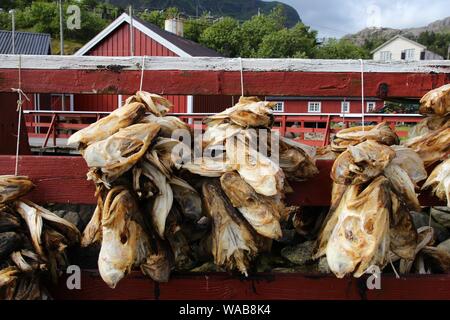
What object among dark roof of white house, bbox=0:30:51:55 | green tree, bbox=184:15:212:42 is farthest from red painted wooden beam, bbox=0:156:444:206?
green tree, bbox=184:15:212:42

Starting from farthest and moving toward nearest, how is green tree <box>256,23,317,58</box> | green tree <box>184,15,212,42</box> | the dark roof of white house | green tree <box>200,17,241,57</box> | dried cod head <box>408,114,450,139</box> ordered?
1. green tree <box>184,15,212,42</box>
2. green tree <box>256,23,317,58</box>
3. green tree <box>200,17,241,57</box>
4. the dark roof of white house
5. dried cod head <box>408,114,450,139</box>

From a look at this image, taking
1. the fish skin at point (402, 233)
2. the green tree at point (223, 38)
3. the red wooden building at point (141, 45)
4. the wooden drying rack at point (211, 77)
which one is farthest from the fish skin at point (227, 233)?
the green tree at point (223, 38)

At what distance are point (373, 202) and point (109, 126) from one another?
1.09 m

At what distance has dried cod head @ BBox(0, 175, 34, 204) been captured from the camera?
2088 millimetres

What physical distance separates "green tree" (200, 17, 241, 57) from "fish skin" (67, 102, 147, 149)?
68.2 meters

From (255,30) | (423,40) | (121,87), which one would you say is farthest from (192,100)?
(423,40)

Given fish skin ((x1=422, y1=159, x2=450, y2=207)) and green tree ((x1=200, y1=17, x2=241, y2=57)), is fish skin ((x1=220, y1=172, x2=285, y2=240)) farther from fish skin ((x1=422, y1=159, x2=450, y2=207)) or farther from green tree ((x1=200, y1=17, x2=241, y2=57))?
green tree ((x1=200, y1=17, x2=241, y2=57))

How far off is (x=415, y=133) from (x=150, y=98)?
1.32 meters

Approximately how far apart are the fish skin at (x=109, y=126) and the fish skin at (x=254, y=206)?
0.44 m

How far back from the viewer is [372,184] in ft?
6.57

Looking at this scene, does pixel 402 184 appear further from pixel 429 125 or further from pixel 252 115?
pixel 252 115

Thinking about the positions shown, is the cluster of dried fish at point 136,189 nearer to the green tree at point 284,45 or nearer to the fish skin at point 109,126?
the fish skin at point 109,126

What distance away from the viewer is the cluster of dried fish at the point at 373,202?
1.94m

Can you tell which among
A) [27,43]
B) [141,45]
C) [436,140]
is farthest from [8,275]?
[27,43]
